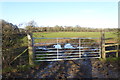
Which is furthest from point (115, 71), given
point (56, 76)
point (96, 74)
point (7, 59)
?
Answer: point (7, 59)

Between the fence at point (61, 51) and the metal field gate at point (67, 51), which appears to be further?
the metal field gate at point (67, 51)

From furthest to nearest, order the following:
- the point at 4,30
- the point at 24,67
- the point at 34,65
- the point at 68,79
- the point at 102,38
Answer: the point at 102,38, the point at 34,65, the point at 24,67, the point at 4,30, the point at 68,79

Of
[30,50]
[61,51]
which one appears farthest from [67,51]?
[30,50]

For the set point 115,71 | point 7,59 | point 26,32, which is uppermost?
point 26,32

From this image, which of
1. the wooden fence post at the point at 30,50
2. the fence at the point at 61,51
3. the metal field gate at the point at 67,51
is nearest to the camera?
the wooden fence post at the point at 30,50

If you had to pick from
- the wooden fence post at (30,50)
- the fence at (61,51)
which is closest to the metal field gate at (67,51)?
the fence at (61,51)

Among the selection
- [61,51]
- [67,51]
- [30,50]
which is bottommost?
[67,51]

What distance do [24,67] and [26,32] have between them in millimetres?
1308

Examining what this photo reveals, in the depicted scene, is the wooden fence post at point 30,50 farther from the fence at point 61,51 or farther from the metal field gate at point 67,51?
the metal field gate at point 67,51

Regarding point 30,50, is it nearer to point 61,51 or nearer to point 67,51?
point 61,51

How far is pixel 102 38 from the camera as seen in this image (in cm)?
496

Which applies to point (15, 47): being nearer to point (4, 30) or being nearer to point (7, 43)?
point (7, 43)

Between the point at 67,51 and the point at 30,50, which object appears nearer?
the point at 30,50

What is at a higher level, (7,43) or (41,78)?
(7,43)
